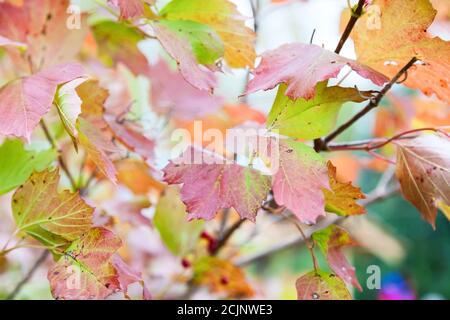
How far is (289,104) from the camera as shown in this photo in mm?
419

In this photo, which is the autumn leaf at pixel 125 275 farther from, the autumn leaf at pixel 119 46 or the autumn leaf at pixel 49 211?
the autumn leaf at pixel 119 46

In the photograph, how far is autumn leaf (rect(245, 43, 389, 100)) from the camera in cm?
38

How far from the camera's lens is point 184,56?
0.44 meters

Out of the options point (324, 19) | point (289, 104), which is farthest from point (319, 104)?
point (324, 19)

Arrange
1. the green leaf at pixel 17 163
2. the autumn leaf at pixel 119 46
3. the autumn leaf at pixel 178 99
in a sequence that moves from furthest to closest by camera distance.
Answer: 1. the autumn leaf at pixel 178 99
2. the autumn leaf at pixel 119 46
3. the green leaf at pixel 17 163

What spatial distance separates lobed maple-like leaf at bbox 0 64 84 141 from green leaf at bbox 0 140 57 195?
91 millimetres

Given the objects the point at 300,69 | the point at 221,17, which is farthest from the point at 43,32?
the point at 300,69

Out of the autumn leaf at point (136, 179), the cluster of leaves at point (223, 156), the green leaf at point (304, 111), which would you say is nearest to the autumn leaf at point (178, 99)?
the autumn leaf at point (136, 179)

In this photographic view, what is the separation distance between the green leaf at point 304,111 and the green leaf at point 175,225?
0.75 feet

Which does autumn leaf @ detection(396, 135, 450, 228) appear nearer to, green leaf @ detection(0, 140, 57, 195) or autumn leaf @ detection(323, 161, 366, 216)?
autumn leaf @ detection(323, 161, 366, 216)

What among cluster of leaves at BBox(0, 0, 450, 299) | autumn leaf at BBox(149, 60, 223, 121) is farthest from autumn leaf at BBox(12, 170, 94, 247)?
autumn leaf at BBox(149, 60, 223, 121)

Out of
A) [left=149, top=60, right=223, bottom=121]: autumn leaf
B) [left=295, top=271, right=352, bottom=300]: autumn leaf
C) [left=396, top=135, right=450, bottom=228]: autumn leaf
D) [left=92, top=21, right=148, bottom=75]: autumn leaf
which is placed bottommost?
[left=149, top=60, right=223, bottom=121]: autumn leaf

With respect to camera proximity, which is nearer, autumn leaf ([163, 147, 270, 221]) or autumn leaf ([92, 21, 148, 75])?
autumn leaf ([163, 147, 270, 221])

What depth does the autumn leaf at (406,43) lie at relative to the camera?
409mm
